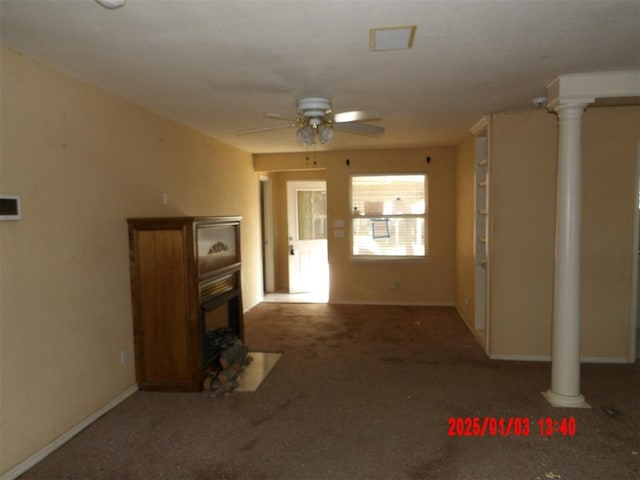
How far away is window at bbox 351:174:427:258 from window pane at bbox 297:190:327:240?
1.14 metres

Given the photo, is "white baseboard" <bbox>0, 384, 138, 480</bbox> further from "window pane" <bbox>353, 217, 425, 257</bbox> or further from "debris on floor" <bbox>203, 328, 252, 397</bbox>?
"window pane" <bbox>353, 217, 425, 257</bbox>

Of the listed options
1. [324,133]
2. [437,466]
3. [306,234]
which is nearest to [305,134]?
[324,133]

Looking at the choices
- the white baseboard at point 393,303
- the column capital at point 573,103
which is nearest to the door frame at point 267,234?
the white baseboard at point 393,303

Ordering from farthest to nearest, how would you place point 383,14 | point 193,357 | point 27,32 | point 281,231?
point 281,231 < point 193,357 < point 27,32 < point 383,14

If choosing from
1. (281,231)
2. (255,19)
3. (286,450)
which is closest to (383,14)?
(255,19)

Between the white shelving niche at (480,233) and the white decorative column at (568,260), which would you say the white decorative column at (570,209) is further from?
the white shelving niche at (480,233)

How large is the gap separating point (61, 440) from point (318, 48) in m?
2.87

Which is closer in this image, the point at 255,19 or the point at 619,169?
the point at 255,19

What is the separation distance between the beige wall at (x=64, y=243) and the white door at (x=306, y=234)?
11.4 ft

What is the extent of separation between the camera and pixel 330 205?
6.37m

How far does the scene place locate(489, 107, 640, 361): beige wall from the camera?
12.2 feet

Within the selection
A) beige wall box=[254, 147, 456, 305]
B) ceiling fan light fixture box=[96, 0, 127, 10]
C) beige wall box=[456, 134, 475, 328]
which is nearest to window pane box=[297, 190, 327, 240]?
beige wall box=[254, 147, 456, 305]

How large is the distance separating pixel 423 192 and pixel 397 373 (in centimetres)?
332

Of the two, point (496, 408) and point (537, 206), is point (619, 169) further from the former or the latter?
point (496, 408)
